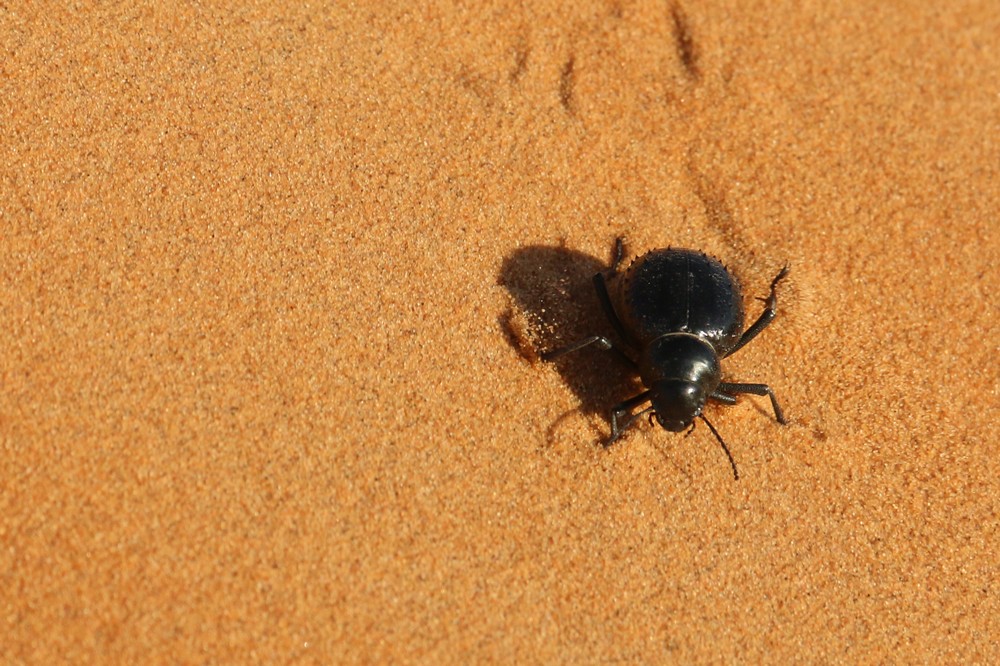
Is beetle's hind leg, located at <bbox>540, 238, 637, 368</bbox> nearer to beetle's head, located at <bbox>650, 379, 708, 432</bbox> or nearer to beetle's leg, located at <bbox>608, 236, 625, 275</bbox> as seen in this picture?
beetle's leg, located at <bbox>608, 236, 625, 275</bbox>

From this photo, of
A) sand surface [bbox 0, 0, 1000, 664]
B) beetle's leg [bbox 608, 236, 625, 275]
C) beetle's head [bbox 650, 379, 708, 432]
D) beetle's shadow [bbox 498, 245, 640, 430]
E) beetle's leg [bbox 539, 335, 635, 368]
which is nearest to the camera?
sand surface [bbox 0, 0, 1000, 664]

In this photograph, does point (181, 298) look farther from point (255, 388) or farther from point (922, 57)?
point (922, 57)

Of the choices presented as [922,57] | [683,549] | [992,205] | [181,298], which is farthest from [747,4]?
[181,298]

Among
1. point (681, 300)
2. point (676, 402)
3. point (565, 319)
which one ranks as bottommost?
point (565, 319)

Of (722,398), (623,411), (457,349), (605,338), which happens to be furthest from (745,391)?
(457,349)

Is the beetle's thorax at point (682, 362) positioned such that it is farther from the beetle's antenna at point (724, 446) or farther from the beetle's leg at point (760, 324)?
the beetle's leg at point (760, 324)

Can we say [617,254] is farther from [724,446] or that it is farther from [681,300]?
[724,446]

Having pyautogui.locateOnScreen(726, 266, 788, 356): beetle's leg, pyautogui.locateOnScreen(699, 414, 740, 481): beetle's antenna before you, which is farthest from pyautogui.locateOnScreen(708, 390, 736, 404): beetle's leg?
pyautogui.locateOnScreen(726, 266, 788, 356): beetle's leg
